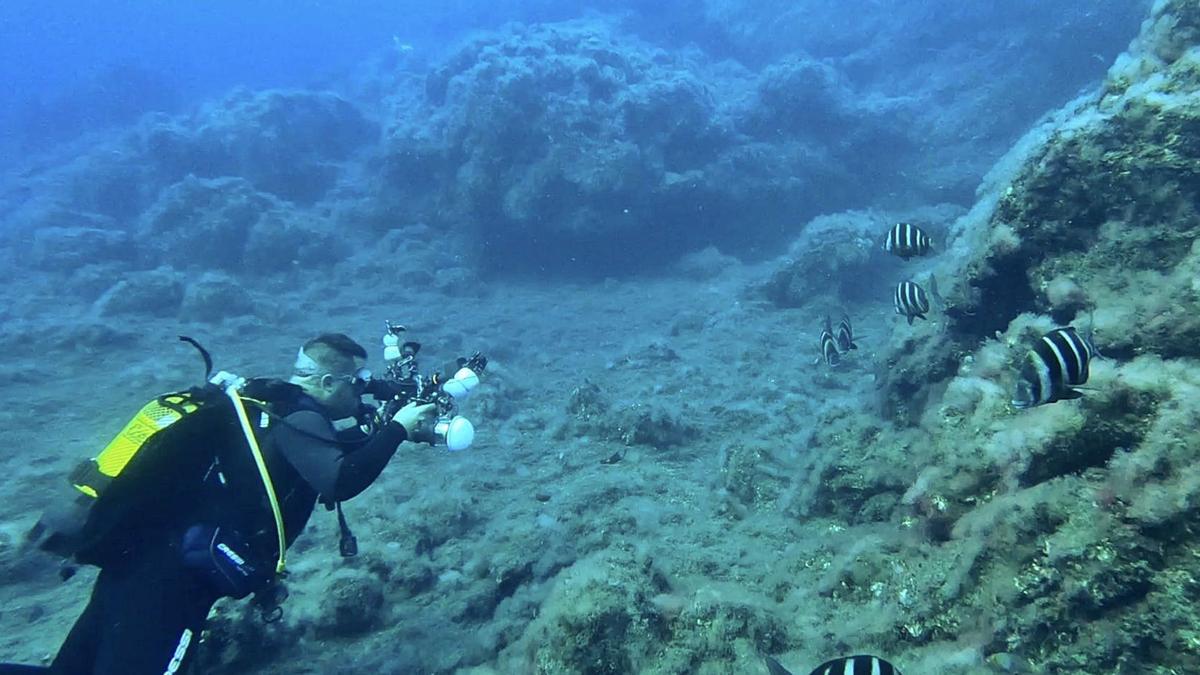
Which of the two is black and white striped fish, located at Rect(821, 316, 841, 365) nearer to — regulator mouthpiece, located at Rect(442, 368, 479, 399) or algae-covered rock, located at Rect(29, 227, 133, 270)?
regulator mouthpiece, located at Rect(442, 368, 479, 399)

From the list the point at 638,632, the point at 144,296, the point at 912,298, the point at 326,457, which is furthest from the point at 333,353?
the point at 144,296

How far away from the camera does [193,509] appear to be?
11.7 ft

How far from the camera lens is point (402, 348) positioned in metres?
4.63

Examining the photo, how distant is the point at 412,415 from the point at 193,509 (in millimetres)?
1327

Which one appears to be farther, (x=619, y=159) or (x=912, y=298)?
(x=619, y=159)

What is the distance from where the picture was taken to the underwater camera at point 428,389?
3.87 meters

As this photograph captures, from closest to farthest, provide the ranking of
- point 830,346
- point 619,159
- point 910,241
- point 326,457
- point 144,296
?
point 326,457, point 910,241, point 830,346, point 144,296, point 619,159

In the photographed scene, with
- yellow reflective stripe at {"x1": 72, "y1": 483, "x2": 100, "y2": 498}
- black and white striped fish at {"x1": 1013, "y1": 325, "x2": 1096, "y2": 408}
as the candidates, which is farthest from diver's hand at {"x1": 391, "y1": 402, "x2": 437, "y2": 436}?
black and white striped fish at {"x1": 1013, "y1": 325, "x2": 1096, "y2": 408}

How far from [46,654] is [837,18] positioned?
1374 inches

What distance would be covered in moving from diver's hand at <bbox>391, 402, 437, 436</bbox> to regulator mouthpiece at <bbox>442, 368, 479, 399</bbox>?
0.80ft

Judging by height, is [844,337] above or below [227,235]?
below

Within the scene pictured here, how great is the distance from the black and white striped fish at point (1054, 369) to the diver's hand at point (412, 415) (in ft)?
10.7

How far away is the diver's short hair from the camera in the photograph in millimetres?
4422

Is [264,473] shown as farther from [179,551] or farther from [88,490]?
[88,490]
